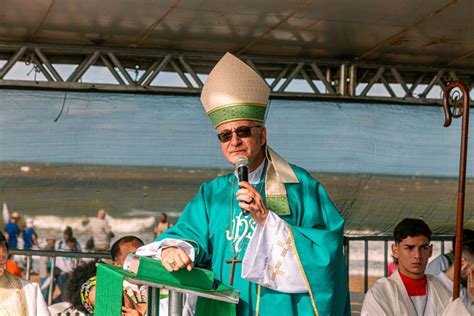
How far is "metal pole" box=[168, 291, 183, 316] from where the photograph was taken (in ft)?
9.55

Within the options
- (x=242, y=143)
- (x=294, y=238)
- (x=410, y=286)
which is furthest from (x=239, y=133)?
(x=410, y=286)

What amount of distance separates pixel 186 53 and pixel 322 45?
1082 mm

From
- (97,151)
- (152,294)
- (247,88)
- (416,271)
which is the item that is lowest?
(152,294)

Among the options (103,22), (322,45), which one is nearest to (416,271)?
(322,45)

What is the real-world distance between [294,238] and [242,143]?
376mm

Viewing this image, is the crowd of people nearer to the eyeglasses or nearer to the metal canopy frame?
the eyeglasses

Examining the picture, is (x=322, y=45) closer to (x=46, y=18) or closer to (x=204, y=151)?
(x=204, y=151)

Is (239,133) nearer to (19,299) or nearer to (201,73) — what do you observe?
(19,299)

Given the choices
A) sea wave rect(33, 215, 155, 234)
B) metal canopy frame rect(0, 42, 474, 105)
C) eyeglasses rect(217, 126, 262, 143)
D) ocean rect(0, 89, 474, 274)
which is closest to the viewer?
eyeglasses rect(217, 126, 262, 143)

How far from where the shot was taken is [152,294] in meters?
2.97

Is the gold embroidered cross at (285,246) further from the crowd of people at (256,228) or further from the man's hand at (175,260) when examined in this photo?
the man's hand at (175,260)

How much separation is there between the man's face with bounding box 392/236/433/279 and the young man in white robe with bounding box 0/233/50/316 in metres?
2.12

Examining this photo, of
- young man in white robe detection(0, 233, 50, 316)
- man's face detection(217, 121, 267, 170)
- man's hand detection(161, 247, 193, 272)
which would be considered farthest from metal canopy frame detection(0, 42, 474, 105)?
man's hand detection(161, 247, 193, 272)

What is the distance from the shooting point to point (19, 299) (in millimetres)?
5371
